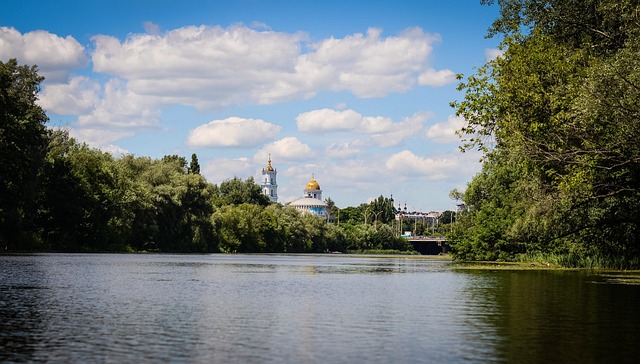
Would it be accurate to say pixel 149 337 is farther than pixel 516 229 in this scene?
No

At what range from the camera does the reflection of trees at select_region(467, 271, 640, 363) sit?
19859 mm

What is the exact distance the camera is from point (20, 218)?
92.6m

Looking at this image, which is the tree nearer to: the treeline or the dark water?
the treeline

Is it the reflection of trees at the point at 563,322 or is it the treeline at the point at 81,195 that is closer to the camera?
the reflection of trees at the point at 563,322

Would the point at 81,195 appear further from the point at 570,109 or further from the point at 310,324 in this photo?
the point at 310,324

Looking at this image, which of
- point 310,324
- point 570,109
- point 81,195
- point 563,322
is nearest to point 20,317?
point 310,324

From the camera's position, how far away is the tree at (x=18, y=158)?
8562cm

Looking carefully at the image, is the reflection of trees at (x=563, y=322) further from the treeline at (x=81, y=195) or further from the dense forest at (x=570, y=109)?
the treeline at (x=81, y=195)

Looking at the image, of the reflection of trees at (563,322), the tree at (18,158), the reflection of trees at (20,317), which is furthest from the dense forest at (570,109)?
the tree at (18,158)

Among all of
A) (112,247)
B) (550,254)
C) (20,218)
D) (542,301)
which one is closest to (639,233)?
(550,254)

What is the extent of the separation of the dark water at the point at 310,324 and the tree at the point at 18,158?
47.4m

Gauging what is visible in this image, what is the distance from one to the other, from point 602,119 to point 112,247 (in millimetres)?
88087

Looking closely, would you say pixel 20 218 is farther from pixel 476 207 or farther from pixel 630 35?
pixel 630 35

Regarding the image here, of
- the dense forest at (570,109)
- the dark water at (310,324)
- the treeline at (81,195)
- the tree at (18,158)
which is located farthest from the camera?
the treeline at (81,195)
